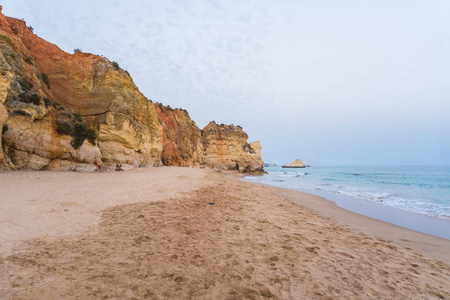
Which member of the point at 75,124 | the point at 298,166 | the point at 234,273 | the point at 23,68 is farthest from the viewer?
the point at 298,166

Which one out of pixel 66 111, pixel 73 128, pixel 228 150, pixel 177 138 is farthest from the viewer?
pixel 228 150

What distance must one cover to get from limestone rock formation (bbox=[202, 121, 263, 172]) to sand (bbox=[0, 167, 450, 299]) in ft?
150

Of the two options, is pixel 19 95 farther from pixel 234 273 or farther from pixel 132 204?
pixel 234 273

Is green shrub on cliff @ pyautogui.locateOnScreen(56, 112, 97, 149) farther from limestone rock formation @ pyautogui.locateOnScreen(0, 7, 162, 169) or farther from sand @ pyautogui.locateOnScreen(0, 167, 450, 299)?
sand @ pyautogui.locateOnScreen(0, 167, 450, 299)

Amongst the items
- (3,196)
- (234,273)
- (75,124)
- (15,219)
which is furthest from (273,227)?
(75,124)

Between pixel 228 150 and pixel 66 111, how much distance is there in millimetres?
40286

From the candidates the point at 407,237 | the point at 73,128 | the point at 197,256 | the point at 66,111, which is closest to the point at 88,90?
the point at 66,111

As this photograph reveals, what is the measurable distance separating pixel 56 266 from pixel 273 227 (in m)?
4.80

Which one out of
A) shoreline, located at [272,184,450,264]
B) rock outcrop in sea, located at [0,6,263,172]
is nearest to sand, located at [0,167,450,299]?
shoreline, located at [272,184,450,264]

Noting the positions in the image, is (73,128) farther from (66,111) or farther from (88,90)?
(88,90)

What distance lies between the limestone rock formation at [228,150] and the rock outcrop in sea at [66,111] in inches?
822

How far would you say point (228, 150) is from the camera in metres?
53.1

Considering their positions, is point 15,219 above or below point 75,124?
below

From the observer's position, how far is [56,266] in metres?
3.00
